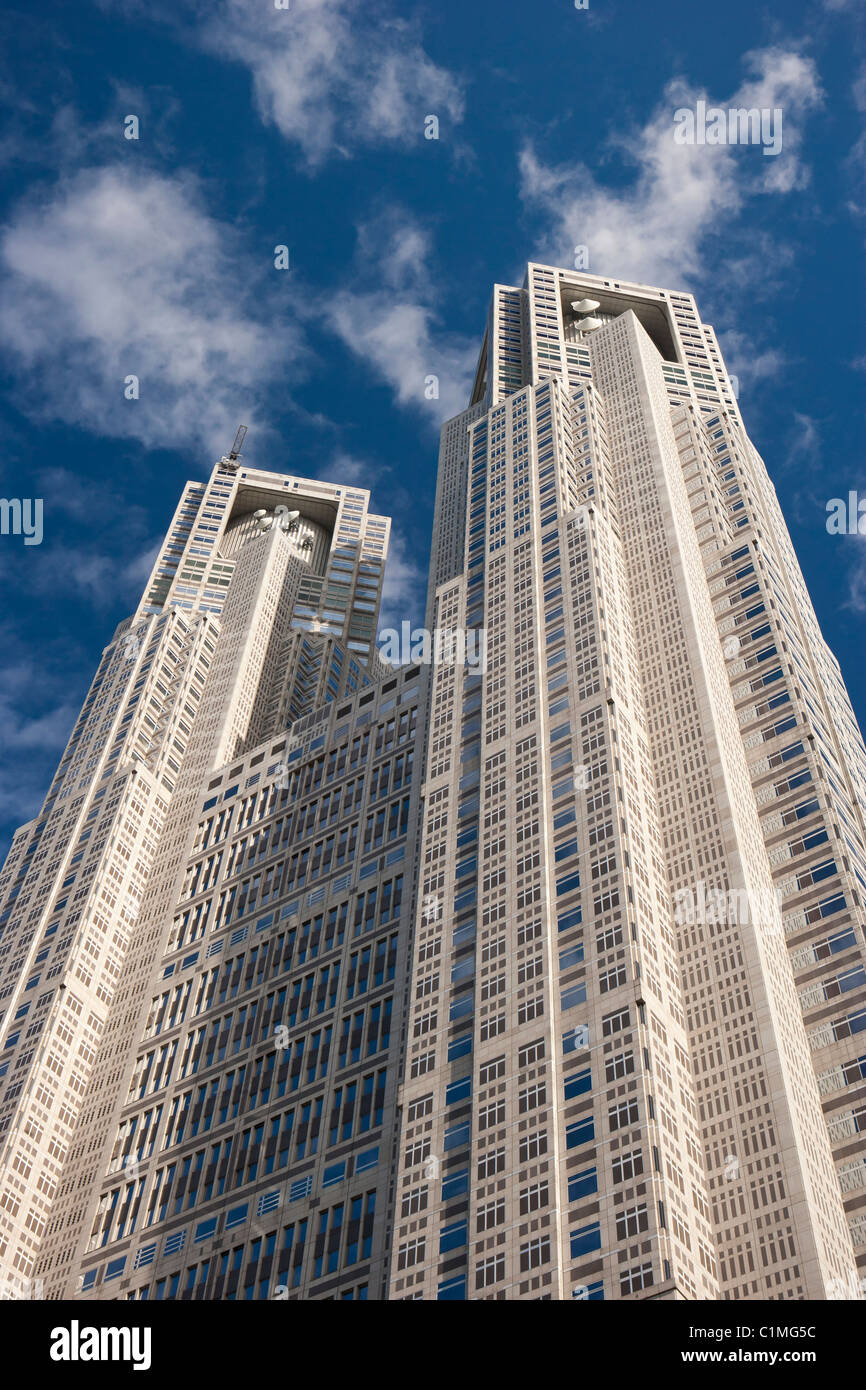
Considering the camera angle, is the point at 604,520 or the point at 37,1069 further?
the point at 604,520

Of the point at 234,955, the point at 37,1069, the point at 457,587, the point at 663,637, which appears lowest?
the point at 37,1069

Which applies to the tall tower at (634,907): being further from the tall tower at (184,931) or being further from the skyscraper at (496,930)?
the tall tower at (184,931)

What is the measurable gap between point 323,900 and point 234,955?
909 centimetres

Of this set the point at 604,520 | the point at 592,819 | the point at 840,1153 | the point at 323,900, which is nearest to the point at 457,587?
the point at 604,520

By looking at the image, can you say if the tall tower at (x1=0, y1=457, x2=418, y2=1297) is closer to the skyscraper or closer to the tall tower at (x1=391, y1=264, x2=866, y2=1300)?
the skyscraper

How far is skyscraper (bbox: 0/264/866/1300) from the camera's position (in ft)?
256

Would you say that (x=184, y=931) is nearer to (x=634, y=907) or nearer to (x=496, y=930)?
(x=496, y=930)

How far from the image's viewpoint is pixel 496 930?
92250mm

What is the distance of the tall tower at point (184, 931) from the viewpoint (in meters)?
104

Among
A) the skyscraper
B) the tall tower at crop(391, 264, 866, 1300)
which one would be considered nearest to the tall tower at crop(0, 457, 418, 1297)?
the skyscraper

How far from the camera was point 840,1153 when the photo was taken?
269 feet

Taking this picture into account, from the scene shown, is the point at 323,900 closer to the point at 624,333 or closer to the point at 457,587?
the point at 457,587
